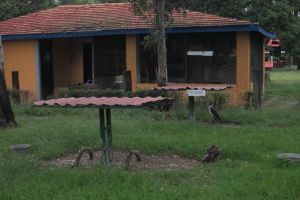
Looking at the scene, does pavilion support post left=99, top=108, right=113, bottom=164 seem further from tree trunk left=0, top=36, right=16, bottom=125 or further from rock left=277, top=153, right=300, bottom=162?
tree trunk left=0, top=36, right=16, bottom=125

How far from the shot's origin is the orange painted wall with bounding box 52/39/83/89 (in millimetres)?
23578

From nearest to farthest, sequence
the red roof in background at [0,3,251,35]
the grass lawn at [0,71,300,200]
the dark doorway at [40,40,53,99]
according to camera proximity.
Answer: the grass lawn at [0,71,300,200]
the red roof in background at [0,3,251,35]
the dark doorway at [40,40,53,99]

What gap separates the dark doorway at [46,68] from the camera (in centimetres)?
2236

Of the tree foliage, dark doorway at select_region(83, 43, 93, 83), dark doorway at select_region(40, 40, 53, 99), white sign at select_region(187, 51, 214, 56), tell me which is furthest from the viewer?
the tree foliage

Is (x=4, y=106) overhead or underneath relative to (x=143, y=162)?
overhead

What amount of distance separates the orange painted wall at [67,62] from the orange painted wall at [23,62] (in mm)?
1581

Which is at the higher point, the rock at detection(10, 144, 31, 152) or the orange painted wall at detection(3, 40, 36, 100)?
the orange painted wall at detection(3, 40, 36, 100)

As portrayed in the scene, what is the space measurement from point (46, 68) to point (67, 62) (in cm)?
172

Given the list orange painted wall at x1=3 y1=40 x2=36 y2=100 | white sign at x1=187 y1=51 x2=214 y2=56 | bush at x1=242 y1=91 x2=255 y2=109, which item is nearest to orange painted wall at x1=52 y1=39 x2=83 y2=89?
orange painted wall at x1=3 y1=40 x2=36 y2=100

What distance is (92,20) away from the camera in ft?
72.5

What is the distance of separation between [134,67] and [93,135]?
382 inches

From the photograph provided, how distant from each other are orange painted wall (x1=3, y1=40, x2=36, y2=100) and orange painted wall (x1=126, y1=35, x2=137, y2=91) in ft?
12.8

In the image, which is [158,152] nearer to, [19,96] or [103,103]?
[103,103]

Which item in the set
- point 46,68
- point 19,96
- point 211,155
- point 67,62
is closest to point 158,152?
point 211,155
